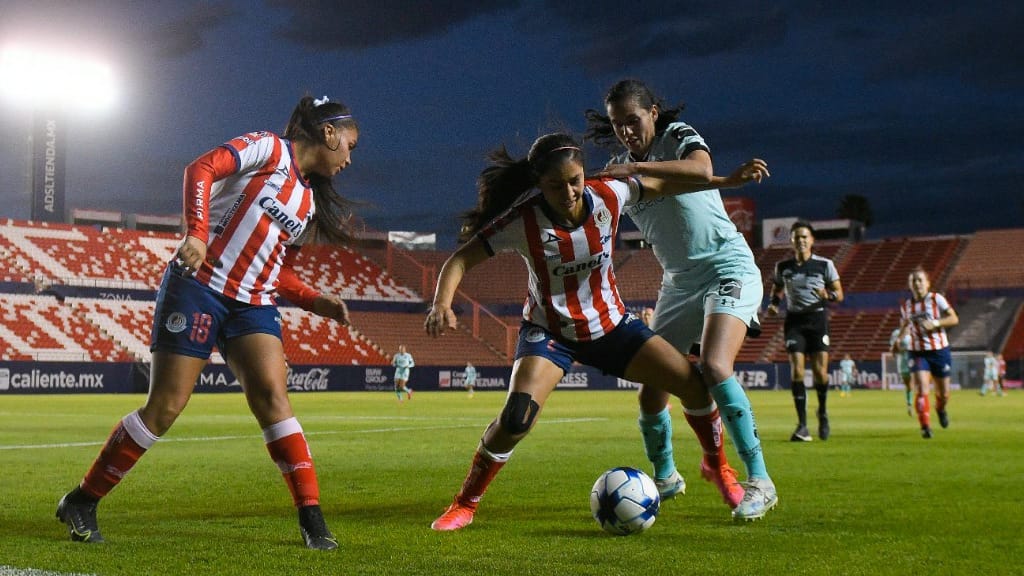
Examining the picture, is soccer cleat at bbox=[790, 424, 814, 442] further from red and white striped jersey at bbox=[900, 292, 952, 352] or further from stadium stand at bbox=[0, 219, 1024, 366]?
stadium stand at bbox=[0, 219, 1024, 366]

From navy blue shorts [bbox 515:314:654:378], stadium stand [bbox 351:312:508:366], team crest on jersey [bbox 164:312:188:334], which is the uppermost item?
team crest on jersey [bbox 164:312:188:334]

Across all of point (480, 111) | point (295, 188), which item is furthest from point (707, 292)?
point (480, 111)

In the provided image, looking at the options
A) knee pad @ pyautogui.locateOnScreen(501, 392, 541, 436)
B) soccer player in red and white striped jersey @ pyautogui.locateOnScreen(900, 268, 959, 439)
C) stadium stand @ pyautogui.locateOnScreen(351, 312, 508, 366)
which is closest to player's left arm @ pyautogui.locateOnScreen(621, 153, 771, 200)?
knee pad @ pyautogui.locateOnScreen(501, 392, 541, 436)

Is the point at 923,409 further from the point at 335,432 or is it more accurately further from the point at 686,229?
the point at 686,229

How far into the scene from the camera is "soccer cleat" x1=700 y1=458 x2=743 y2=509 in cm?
605

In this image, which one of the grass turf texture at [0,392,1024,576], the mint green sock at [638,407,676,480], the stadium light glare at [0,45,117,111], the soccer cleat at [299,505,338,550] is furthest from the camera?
the stadium light glare at [0,45,117,111]

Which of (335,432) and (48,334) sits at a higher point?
(335,432)

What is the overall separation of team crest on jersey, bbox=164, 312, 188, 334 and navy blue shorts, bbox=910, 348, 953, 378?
11.5m

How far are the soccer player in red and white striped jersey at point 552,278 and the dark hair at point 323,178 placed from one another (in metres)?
0.62

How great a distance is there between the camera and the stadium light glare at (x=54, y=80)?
50.5 metres

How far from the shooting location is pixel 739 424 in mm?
6035

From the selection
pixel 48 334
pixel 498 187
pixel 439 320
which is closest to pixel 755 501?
pixel 439 320

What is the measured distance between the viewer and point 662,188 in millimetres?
5711

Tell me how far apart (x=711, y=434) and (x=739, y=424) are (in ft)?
0.94
